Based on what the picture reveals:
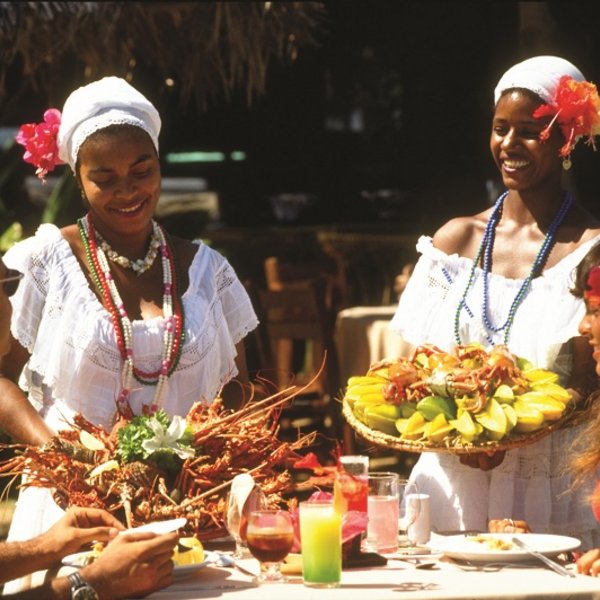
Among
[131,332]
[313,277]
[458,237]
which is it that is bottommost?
[131,332]

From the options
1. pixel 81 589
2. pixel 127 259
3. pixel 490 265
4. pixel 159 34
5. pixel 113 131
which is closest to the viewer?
pixel 81 589

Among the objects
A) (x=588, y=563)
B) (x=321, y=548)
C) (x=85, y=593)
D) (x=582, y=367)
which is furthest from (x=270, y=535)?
(x=582, y=367)

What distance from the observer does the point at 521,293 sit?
14.4 ft

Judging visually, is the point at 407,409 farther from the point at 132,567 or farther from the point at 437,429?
the point at 132,567

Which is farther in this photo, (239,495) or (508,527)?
(508,527)

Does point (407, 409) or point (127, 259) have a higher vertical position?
point (127, 259)

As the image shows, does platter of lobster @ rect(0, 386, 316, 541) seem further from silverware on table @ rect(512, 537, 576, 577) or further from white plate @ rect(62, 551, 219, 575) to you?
silverware on table @ rect(512, 537, 576, 577)

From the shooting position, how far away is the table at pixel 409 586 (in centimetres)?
319

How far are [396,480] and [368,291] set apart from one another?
8675 millimetres

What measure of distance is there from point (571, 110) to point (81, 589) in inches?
86.1

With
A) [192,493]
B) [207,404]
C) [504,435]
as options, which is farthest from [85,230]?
[504,435]

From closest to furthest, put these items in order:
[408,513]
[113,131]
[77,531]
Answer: [77,531] → [408,513] → [113,131]

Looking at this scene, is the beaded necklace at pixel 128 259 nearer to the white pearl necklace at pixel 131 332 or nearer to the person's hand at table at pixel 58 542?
the white pearl necklace at pixel 131 332

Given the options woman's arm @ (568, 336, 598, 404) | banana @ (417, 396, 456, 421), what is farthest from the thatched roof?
banana @ (417, 396, 456, 421)
